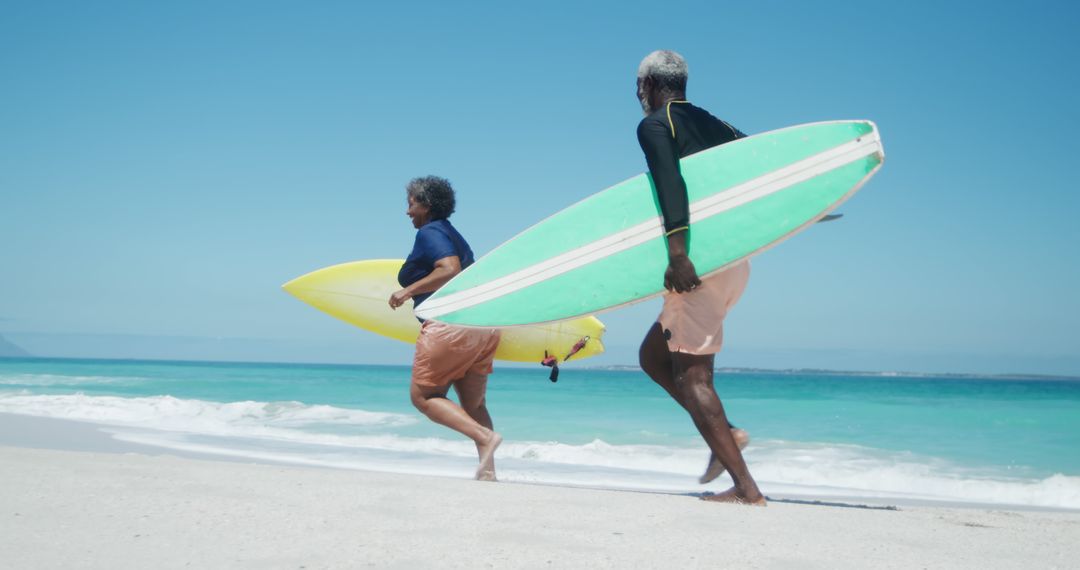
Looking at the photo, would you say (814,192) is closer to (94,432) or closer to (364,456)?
(364,456)

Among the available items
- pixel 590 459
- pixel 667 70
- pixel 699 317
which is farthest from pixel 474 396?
pixel 590 459

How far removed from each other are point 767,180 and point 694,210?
0.28m

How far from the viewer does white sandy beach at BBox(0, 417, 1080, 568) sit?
6.05 feet

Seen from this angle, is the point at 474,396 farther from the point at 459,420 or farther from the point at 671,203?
the point at 671,203

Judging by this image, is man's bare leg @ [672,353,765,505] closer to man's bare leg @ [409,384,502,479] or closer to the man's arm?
the man's arm

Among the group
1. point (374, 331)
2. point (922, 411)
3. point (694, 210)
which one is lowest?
point (922, 411)

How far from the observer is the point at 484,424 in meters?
3.67

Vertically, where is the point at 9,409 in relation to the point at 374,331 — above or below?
below

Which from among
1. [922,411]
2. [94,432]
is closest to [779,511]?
[94,432]

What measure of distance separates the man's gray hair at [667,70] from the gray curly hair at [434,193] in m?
1.26

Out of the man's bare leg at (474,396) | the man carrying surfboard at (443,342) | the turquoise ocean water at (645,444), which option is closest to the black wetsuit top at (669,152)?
the man carrying surfboard at (443,342)

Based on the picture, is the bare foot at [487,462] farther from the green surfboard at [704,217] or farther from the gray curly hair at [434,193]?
the gray curly hair at [434,193]

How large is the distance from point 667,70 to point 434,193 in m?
1.36

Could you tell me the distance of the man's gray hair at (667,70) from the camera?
2.76 m
